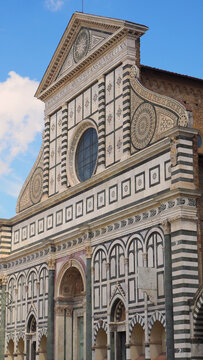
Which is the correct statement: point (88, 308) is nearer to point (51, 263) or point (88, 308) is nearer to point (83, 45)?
point (51, 263)

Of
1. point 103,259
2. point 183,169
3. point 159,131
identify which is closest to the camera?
point 183,169

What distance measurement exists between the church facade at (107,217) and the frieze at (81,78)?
6cm

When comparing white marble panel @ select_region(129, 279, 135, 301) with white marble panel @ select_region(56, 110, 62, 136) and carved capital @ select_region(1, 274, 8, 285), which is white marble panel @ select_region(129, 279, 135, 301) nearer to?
white marble panel @ select_region(56, 110, 62, 136)

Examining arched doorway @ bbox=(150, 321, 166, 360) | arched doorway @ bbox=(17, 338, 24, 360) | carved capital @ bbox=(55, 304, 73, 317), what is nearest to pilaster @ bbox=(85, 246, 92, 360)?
carved capital @ bbox=(55, 304, 73, 317)

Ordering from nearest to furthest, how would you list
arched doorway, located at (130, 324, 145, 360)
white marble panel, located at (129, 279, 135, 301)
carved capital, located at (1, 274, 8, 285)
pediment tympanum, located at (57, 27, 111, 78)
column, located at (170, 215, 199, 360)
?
column, located at (170, 215, 199, 360) < arched doorway, located at (130, 324, 145, 360) < white marble panel, located at (129, 279, 135, 301) < pediment tympanum, located at (57, 27, 111, 78) < carved capital, located at (1, 274, 8, 285)

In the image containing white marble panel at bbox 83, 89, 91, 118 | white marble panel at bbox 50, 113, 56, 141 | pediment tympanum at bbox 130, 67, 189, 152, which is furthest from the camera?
white marble panel at bbox 50, 113, 56, 141

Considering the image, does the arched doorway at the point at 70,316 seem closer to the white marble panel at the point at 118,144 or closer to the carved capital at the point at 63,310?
the carved capital at the point at 63,310

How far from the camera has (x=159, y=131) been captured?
23094 millimetres

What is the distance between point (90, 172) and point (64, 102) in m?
4.57

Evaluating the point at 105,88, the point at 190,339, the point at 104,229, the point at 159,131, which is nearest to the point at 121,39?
the point at 105,88

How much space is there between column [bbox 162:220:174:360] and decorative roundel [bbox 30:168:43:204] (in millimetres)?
12004

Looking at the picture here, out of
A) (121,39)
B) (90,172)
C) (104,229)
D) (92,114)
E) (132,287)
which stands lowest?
(132,287)

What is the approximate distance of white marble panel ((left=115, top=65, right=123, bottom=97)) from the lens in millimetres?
26438

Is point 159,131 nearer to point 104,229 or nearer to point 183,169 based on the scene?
point 183,169
